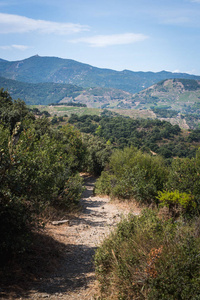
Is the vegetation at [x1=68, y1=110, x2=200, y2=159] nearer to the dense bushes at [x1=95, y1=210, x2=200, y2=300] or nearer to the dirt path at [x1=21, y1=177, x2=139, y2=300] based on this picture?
the dirt path at [x1=21, y1=177, x2=139, y2=300]

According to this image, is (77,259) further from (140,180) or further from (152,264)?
(140,180)

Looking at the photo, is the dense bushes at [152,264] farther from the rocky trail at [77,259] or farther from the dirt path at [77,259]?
the dirt path at [77,259]

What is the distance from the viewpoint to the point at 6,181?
5211 millimetres

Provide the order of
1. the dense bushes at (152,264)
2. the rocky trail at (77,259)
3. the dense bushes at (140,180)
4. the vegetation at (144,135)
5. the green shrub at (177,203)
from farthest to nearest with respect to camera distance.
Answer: the vegetation at (144,135) < the dense bushes at (140,180) < the green shrub at (177,203) < the rocky trail at (77,259) < the dense bushes at (152,264)

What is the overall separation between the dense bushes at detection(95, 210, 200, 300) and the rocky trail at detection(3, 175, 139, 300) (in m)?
0.46

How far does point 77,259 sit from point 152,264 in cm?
335

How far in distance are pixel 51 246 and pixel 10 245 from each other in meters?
2.27

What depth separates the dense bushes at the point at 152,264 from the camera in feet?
13.3

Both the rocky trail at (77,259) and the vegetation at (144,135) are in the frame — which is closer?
the rocky trail at (77,259)


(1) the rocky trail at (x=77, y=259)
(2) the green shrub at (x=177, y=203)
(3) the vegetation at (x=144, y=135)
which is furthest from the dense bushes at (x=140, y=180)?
(3) the vegetation at (x=144, y=135)

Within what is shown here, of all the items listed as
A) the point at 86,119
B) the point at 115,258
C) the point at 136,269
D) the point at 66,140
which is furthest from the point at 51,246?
the point at 86,119

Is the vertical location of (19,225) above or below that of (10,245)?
above

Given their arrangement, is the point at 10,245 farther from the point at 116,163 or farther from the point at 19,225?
the point at 116,163

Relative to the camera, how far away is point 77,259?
7152 mm
